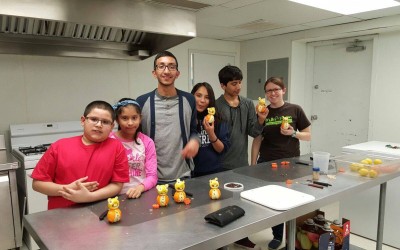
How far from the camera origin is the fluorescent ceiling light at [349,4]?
8.36 ft

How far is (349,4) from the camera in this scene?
2.66 metres

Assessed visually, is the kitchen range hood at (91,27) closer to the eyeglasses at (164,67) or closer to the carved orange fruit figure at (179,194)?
the eyeglasses at (164,67)

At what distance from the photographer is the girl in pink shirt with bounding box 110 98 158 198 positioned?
4.79ft

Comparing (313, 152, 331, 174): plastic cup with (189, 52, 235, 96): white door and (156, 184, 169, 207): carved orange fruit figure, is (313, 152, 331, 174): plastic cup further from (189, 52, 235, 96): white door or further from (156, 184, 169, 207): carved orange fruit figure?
(189, 52, 235, 96): white door

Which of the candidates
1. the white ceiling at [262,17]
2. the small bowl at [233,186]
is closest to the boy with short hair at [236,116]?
the small bowl at [233,186]

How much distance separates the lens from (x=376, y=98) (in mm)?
3361

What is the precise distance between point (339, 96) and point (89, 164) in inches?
136

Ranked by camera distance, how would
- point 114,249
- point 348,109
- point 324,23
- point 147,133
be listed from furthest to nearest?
point 348,109 < point 324,23 < point 147,133 < point 114,249

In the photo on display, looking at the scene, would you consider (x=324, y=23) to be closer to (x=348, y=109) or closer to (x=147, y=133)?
(x=348, y=109)

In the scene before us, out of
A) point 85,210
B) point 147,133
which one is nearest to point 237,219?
point 85,210

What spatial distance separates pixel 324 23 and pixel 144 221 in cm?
317

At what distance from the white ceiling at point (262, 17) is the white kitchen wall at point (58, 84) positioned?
100 centimetres

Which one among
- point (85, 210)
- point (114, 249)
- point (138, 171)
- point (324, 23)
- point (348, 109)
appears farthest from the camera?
point (348, 109)

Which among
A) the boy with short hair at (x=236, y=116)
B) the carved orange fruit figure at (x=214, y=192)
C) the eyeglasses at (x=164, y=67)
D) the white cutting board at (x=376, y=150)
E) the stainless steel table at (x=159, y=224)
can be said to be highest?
the eyeglasses at (x=164, y=67)
